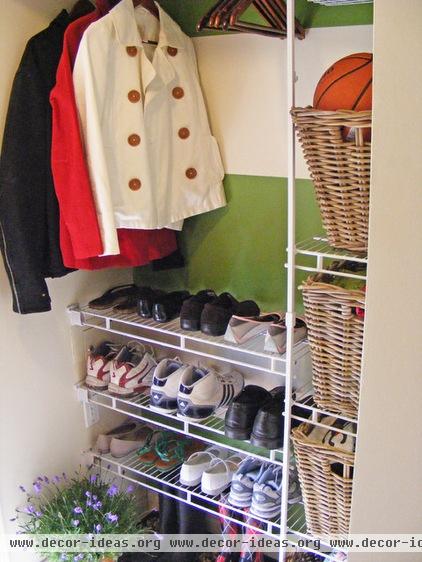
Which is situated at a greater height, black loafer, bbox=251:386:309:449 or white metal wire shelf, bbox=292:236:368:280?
white metal wire shelf, bbox=292:236:368:280

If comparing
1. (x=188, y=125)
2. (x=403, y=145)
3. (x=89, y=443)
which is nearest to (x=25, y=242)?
(x=188, y=125)

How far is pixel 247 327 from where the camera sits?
161 cm

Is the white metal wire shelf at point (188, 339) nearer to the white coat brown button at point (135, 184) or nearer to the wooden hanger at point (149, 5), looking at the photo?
the white coat brown button at point (135, 184)

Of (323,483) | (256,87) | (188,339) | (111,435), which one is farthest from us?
(111,435)

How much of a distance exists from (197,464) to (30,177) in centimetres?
107

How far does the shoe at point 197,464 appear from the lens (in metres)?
1.81

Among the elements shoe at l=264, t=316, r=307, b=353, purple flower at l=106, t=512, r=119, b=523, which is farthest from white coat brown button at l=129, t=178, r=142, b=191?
purple flower at l=106, t=512, r=119, b=523

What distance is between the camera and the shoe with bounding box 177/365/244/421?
1.67m

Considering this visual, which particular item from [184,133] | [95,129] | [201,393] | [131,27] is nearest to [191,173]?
[184,133]

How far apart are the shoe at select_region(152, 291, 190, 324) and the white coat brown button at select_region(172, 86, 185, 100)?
639mm

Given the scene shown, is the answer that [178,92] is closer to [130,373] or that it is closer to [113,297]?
[113,297]

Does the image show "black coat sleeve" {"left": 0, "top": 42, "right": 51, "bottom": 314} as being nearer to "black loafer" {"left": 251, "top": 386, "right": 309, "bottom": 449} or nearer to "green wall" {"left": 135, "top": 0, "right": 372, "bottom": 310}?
"green wall" {"left": 135, "top": 0, "right": 372, "bottom": 310}

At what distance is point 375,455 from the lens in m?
1.27

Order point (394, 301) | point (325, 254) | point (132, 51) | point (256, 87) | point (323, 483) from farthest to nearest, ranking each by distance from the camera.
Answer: point (256, 87) < point (132, 51) < point (323, 483) < point (325, 254) < point (394, 301)
